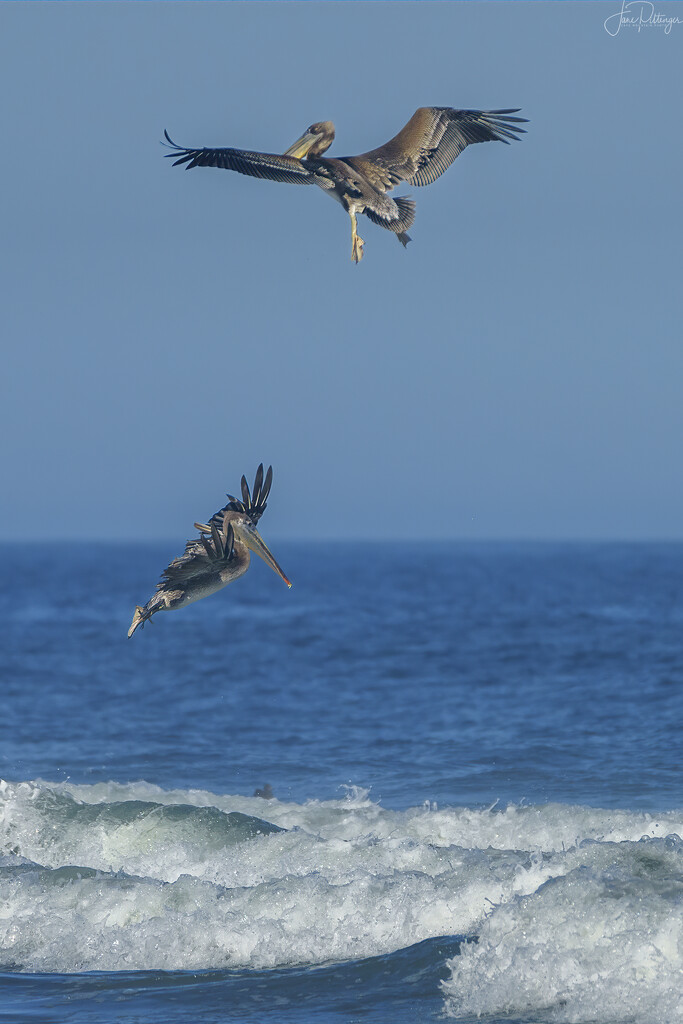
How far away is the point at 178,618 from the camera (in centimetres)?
4709

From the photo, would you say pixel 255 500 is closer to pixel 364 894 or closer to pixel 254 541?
pixel 254 541

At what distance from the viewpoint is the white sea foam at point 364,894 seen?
9.32 metres

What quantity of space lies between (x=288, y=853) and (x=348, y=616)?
112 feet

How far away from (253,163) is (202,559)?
242 cm

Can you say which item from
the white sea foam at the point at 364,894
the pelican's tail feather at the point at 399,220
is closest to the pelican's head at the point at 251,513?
the pelican's tail feather at the point at 399,220

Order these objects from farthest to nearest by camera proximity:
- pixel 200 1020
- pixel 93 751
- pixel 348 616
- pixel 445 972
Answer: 1. pixel 348 616
2. pixel 93 751
3. pixel 445 972
4. pixel 200 1020

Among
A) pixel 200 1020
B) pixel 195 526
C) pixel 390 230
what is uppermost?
pixel 390 230

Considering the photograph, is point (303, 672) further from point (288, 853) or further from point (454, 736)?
point (288, 853)

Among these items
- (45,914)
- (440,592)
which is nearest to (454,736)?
(45,914)

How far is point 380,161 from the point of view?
9.00 metres

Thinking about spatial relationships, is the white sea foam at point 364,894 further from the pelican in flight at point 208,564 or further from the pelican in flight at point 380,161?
the pelican in flight at point 380,161

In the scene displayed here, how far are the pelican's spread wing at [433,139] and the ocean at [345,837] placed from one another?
4.49 m

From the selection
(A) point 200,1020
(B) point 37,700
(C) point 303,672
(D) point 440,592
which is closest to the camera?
(A) point 200,1020

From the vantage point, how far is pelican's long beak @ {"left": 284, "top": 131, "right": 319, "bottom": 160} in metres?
8.67
